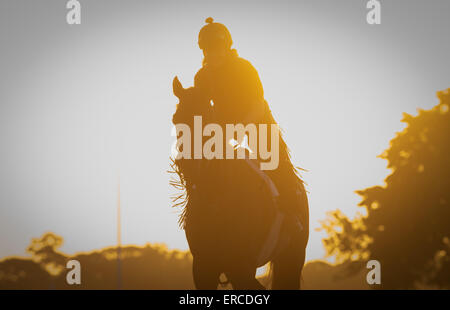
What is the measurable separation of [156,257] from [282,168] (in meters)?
57.5

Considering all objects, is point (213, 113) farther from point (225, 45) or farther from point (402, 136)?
point (402, 136)

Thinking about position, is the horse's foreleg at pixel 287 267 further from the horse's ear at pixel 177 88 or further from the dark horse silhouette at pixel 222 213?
the horse's ear at pixel 177 88

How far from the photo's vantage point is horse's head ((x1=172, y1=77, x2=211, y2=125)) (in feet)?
18.7

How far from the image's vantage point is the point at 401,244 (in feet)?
59.4

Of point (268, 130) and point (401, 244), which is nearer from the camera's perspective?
point (268, 130)

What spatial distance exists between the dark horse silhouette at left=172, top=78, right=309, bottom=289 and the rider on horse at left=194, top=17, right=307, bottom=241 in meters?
0.43

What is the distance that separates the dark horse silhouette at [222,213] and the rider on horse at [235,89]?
1.42 feet

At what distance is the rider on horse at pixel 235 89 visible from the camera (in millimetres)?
6328

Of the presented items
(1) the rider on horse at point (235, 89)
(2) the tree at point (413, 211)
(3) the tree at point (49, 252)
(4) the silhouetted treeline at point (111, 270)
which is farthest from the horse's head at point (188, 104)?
(3) the tree at point (49, 252)

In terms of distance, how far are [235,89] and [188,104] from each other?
927 mm

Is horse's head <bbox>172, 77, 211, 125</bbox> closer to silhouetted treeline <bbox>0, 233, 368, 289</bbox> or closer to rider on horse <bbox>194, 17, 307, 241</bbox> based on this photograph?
rider on horse <bbox>194, 17, 307, 241</bbox>

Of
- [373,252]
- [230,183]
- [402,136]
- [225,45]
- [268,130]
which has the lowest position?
[373,252]
